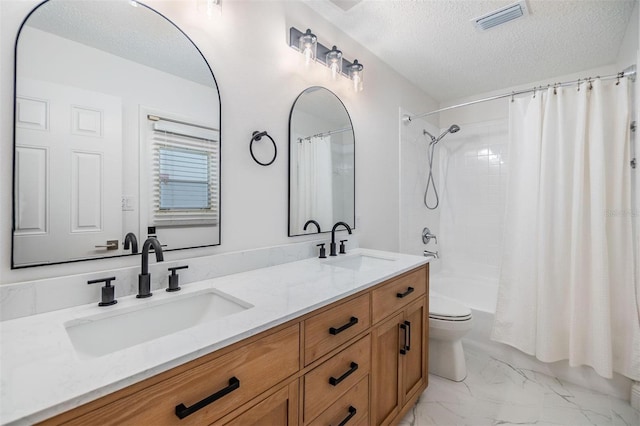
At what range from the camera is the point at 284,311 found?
0.88 metres

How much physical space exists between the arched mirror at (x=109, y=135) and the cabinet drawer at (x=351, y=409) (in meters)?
0.81

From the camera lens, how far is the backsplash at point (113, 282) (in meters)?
0.83

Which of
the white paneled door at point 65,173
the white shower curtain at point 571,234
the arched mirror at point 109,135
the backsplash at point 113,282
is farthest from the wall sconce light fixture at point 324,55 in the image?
the white shower curtain at point 571,234

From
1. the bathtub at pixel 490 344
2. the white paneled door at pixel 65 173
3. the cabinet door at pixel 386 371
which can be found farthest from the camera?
the bathtub at pixel 490 344

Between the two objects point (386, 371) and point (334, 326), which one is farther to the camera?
point (386, 371)

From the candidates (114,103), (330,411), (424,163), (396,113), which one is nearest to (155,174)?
(114,103)

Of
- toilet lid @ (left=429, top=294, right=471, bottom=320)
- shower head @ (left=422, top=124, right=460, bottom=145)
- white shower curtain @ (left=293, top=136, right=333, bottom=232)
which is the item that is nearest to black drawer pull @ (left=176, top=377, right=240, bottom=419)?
white shower curtain @ (left=293, top=136, right=333, bottom=232)

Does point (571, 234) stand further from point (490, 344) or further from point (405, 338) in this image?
point (405, 338)

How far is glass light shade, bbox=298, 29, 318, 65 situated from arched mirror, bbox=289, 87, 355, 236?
184 mm

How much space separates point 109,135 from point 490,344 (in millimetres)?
2729

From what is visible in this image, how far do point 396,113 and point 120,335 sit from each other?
2.41 m

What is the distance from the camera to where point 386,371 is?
4.45 ft

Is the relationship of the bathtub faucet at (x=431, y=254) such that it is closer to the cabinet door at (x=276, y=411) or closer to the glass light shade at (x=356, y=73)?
the glass light shade at (x=356, y=73)

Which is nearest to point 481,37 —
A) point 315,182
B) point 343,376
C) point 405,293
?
point 315,182
